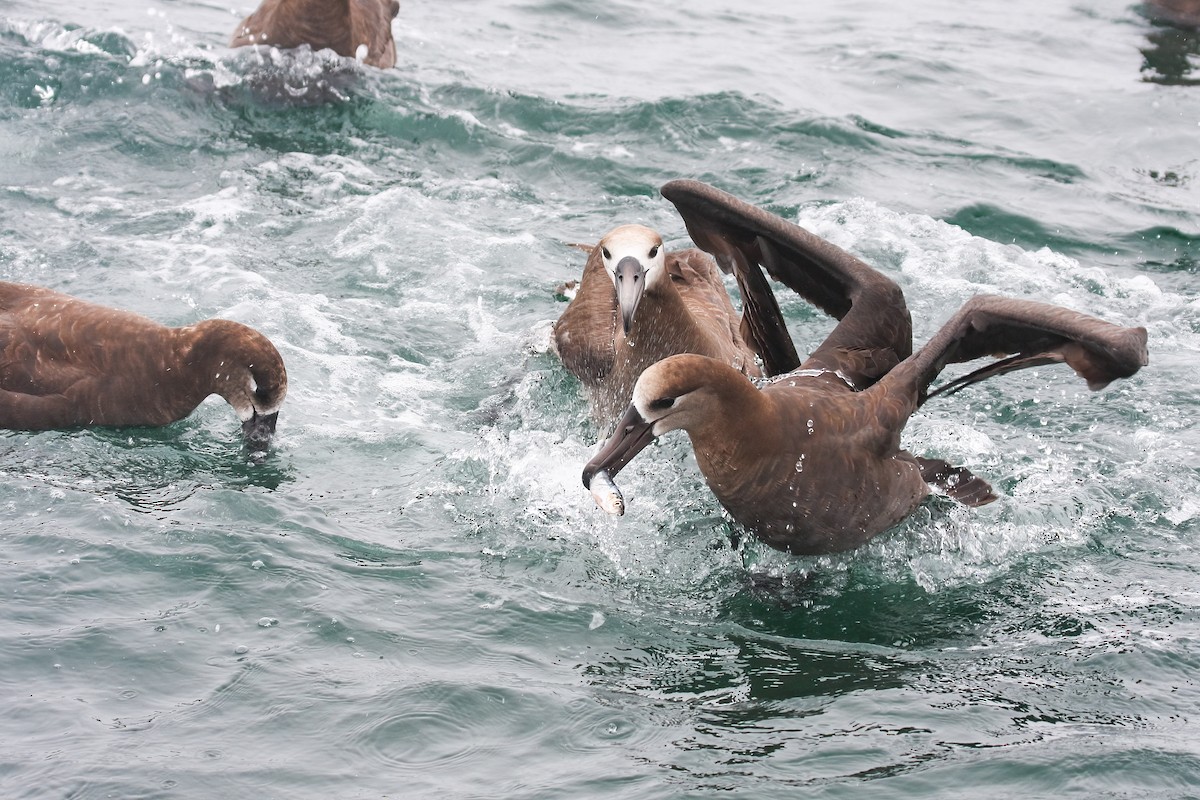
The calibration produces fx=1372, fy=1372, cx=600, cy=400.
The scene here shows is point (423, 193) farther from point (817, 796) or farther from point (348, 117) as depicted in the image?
point (817, 796)

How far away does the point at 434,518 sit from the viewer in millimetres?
7449

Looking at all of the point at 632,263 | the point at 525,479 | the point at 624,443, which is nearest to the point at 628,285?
the point at 632,263

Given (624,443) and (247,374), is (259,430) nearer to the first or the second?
(247,374)

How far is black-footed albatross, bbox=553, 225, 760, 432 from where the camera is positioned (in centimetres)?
771

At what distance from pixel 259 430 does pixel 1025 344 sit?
4369 millimetres

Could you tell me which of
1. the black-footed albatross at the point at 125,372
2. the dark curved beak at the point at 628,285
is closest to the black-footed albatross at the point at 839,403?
the dark curved beak at the point at 628,285

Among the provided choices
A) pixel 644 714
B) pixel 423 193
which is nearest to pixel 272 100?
pixel 423 193

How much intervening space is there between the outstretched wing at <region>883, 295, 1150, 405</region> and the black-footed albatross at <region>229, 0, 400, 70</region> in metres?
8.50

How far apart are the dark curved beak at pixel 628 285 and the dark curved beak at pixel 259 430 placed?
222cm

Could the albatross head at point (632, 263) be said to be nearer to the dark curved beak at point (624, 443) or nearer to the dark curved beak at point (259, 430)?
the dark curved beak at point (624, 443)

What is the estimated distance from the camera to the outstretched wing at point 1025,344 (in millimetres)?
6414

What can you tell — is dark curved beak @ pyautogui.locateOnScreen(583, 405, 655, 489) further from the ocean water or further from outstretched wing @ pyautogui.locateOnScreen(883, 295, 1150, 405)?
outstretched wing @ pyautogui.locateOnScreen(883, 295, 1150, 405)

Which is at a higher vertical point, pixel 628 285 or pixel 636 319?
pixel 628 285

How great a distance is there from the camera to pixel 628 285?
757 centimetres
